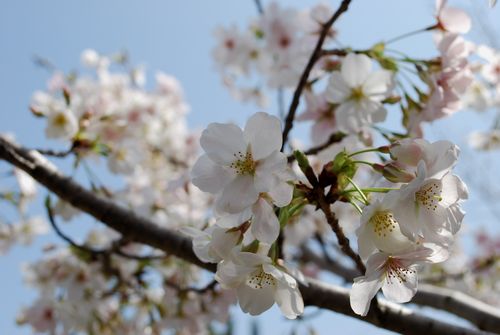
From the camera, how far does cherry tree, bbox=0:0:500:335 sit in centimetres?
89

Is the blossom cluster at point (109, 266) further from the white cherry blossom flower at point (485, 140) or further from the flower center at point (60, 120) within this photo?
the white cherry blossom flower at point (485, 140)

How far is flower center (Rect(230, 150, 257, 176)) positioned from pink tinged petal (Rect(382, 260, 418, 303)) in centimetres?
31

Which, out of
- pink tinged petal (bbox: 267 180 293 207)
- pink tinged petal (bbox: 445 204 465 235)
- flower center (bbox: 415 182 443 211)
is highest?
flower center (bbox: 415 182 443 211)

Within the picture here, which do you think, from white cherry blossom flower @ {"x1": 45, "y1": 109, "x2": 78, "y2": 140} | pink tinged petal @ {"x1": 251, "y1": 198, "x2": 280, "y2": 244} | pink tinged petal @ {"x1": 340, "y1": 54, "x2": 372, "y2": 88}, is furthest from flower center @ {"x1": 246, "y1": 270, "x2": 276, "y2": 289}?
white cherry blossom flower @ {"x1": 45, "y1": 109, "x2": 78, "y2": 140}

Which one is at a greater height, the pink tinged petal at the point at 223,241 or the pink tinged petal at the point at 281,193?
the pink tinged petal at the point at 281,193

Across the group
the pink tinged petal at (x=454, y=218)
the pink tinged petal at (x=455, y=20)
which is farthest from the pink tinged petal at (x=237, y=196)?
the pink tinged petal at (x=455, y=20)

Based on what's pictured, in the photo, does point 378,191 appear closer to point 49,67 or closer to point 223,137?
point 223,137

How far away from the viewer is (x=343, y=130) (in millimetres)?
1463

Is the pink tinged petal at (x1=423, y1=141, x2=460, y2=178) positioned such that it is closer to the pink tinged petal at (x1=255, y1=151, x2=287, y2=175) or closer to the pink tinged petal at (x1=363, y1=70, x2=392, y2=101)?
the pink tinged petal at (x1=255, y1=151, x2=287, y2=175)

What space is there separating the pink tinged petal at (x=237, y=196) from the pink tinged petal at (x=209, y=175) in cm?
2

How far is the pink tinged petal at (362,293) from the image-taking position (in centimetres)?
89

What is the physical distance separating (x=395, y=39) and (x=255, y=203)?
0.81 m

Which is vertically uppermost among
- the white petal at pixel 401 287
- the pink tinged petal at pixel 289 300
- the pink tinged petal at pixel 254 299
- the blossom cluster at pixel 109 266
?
the white petal at pixel 401 287

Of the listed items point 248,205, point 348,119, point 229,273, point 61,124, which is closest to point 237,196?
point 248,205
